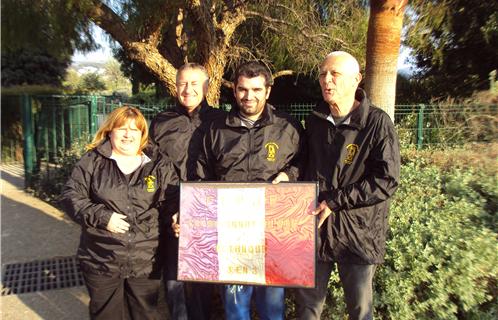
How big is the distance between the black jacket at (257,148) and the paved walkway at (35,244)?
2.14m

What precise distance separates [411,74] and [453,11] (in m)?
3.22

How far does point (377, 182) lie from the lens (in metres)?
2.31

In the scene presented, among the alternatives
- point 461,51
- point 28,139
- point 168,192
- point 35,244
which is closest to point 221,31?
point 168,192

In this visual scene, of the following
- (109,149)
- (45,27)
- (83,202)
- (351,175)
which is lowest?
(83,202)

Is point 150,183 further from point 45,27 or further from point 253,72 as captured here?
point 45,27

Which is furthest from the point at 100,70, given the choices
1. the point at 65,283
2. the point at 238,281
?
the point at 238,281

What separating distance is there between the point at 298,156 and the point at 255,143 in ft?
0.97

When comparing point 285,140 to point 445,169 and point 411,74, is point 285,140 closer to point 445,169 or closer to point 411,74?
point 445,169

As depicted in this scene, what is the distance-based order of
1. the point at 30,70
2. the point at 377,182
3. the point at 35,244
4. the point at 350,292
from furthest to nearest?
the point at 30,70 < the point at 35,244 < the point at 350,292 < the point at 377,182

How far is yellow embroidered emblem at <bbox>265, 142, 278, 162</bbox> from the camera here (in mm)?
2625

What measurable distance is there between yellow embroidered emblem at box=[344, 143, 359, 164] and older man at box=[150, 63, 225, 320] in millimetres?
928

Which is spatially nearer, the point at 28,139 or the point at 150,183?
the point at 150,183

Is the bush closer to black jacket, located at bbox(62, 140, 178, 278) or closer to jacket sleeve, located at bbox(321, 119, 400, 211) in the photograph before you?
jacket sleeve, located at bbox(321, 119, 400, 211)

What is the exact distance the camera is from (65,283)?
173 inches
